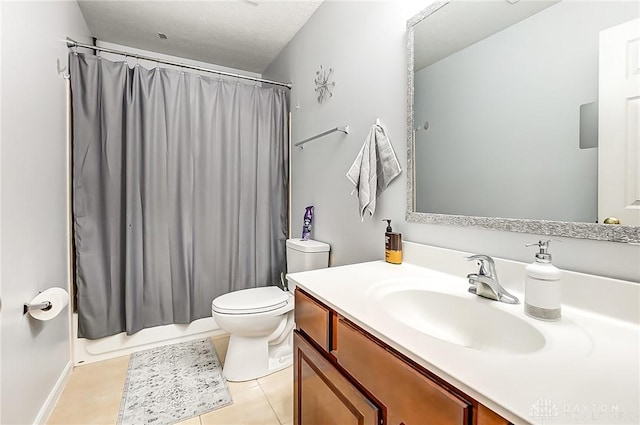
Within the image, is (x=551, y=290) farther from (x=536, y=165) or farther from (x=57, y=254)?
Answer: (x=57, y=254)

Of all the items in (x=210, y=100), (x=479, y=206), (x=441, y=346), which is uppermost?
(x=210, y=100)

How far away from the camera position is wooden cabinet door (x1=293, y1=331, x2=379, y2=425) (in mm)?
732

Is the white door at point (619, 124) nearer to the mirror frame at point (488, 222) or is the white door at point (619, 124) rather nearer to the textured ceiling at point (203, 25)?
the mirror frame at point (488, 222)

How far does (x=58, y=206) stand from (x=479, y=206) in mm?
2106

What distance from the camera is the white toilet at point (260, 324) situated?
1623mm

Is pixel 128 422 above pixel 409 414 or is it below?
below

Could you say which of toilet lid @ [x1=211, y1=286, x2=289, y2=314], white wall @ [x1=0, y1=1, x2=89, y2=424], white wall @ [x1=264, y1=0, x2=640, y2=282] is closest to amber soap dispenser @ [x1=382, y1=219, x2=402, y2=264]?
white wall @ [x1=264, y1=0, x2=640, y2=282]

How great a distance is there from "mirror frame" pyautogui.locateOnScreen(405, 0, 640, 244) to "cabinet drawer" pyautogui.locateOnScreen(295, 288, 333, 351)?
1.90 ft

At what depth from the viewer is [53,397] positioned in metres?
1.48

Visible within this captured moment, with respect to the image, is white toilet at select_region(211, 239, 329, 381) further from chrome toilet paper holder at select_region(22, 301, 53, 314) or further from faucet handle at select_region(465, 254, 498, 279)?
faucet handle at select_region(465, 254, 498, 279)

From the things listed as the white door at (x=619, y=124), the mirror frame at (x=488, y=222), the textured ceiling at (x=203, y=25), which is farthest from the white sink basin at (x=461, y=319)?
the textured ceiling at (x=203, y=25)

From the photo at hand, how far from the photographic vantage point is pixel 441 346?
A: 1.92ft

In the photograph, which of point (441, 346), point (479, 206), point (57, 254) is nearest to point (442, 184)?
point (479, 206)

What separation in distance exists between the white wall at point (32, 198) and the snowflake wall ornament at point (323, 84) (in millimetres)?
1411
